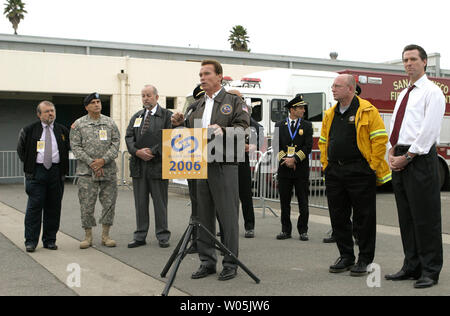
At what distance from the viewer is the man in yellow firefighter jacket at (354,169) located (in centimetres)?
561

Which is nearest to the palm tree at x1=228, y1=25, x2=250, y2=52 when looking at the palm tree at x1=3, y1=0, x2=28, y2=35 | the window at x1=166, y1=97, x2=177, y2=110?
the palm tree at x1=3, y1=0, x2=28, y2=35

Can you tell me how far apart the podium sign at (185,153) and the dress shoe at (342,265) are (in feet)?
5.78

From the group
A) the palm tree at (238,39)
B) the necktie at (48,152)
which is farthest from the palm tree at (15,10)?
the necktie at (48,152)

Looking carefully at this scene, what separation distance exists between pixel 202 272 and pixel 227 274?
0.93ft

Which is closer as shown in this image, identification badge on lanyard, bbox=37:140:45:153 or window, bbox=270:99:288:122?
identification badge on lanyard, bbox=37:140:45:153

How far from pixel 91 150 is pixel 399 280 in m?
4.32

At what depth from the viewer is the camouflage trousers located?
7.39 m

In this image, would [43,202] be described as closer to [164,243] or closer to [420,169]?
[164,243]

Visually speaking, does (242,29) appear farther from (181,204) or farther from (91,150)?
(91,150)

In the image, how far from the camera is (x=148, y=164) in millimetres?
7562

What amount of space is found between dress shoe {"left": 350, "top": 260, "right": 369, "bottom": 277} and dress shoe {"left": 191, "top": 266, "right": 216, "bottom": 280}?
1.48m

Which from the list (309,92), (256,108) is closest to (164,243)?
(256,108)

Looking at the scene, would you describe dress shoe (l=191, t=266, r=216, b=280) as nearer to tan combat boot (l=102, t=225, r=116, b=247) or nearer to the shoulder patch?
the shoulder patch

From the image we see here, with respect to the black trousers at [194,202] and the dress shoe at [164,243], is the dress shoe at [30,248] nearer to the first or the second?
the dress shoe at [164,243]
